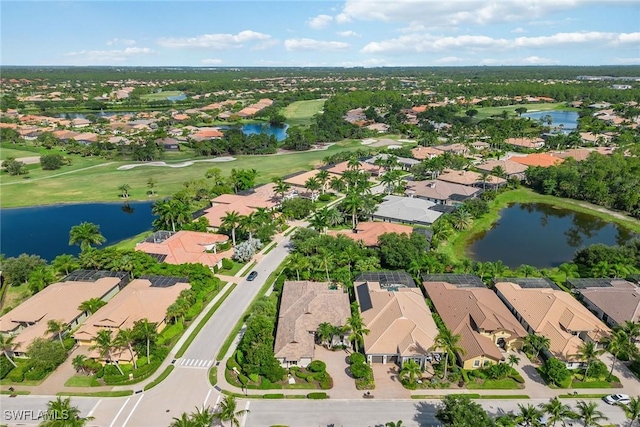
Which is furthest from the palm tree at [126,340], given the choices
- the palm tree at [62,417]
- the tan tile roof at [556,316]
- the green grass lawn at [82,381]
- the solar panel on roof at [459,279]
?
the tan tile roof at [556,316]

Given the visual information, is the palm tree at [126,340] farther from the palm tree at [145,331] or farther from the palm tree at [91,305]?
the palm tree at [91,305]

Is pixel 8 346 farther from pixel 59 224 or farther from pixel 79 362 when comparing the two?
pixel 59 224

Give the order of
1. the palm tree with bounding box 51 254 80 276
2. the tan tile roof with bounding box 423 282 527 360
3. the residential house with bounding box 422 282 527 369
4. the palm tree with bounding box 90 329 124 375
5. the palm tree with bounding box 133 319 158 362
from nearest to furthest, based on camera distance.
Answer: the palm tree with bounding box 90 329 124 375 < the palm tree with bounding box 133 319 158 362 < the residential house with bounding box 422 282 527 369 < the tan tile roof with bounding box 423 282 527 360 < the palm tree with bounding box 51 254 80 276

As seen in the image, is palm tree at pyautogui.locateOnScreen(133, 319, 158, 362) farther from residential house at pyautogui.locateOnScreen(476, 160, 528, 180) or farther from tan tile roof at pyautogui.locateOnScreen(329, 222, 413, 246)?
residential house at pyautogui.locateOnScreen(476, 160, 528, 180)

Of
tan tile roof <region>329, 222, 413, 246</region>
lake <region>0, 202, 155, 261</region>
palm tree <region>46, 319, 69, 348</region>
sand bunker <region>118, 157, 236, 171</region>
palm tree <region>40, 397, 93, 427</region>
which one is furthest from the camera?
sand bunker <region>118, 157, 236, 171</region>

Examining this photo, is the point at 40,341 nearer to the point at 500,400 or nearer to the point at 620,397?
the point at 500,400

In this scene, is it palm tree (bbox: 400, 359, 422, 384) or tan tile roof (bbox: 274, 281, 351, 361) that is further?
tan tile roof (bbox: 274, 281, 351, 361)

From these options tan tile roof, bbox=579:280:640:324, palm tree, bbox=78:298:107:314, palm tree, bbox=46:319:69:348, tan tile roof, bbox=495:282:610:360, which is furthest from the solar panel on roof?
palm tree, bbox=46:319:69:348
